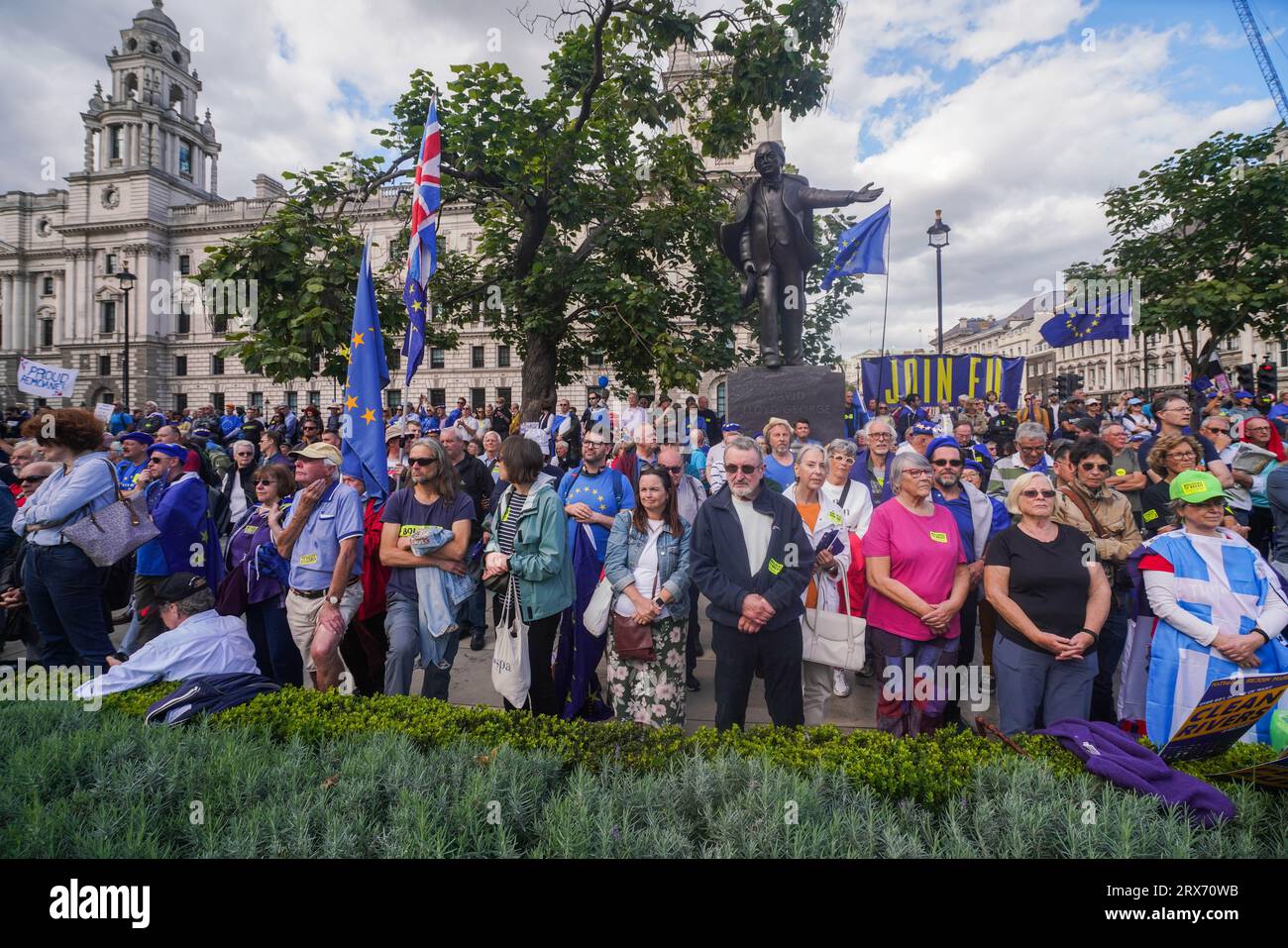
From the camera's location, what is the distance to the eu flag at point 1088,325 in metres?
16.0

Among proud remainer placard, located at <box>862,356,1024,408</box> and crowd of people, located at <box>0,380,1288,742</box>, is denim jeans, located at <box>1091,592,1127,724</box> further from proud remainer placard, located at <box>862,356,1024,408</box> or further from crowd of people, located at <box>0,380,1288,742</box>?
proud remainer placard, located at <box>862,356,1024,408</box>

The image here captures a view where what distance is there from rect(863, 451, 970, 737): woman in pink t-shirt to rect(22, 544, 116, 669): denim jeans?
5.47 metres

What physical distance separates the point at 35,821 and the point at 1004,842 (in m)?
3.58

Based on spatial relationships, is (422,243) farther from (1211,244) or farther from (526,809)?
(1211,244)

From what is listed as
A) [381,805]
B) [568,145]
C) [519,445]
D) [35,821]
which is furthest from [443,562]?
[568,145]

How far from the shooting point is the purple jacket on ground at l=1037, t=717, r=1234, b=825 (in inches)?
102

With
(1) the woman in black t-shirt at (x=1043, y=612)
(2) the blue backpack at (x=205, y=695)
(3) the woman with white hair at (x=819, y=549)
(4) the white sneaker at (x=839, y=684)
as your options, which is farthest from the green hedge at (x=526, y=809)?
(4) the white sneaker at (x=839, y=684)

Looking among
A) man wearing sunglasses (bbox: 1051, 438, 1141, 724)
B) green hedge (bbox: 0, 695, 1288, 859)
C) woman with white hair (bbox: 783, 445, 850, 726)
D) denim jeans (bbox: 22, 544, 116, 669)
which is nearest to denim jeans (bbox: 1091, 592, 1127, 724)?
man wearing sunglasses (bbox: 1051, 438, 1141, 724)

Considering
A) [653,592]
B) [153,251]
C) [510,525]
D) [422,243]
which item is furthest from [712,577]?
[153,251]

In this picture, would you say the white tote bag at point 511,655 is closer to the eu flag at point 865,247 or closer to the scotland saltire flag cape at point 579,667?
the scotland saltire flag cape at point 579,667

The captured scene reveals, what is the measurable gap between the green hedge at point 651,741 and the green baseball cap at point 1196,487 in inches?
50.1

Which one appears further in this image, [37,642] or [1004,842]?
[37,642]
